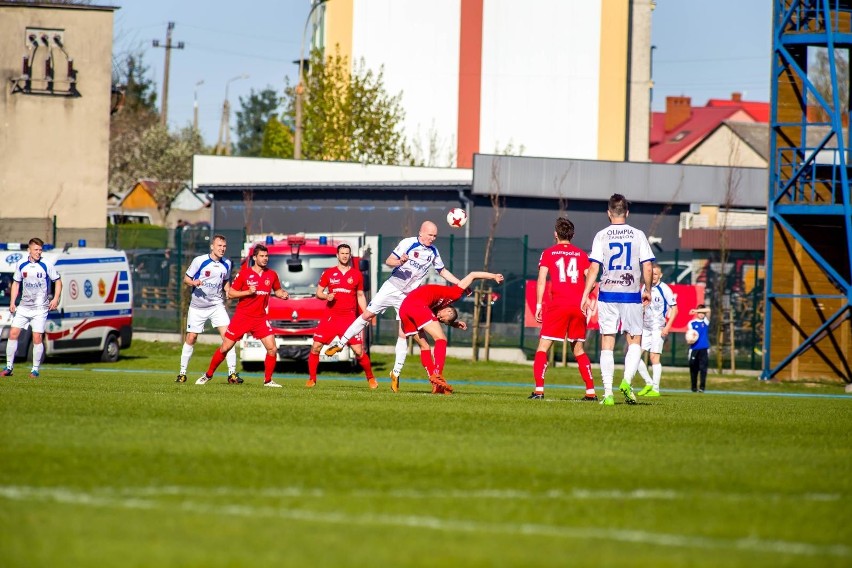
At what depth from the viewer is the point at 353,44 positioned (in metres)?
63.6

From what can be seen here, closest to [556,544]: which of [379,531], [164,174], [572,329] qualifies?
[379,531]

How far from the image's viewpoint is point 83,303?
27.9 m

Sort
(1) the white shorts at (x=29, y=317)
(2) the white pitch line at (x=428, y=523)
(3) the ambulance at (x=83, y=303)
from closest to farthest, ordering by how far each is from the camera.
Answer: (2) the white pitch line at (x=428, y=523) → (1) the white shorts at (x=29, y=317) → (3) the ambulance at (x=83, y=303)

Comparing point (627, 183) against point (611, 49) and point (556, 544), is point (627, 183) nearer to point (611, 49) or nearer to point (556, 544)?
point (611, 49)

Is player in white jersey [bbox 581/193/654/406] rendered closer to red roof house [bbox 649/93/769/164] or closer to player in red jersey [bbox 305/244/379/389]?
player in red jersey [bbox 305/244/379/389]

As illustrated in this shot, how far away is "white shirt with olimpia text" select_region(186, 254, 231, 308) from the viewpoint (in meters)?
18.5

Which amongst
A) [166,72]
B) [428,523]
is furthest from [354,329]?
[166,72]

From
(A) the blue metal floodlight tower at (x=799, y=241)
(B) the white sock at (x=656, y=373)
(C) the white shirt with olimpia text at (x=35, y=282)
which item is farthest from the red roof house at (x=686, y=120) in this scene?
(C) the white shirt with olimpia text at (x=35, y=282)

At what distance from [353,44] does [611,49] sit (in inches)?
508

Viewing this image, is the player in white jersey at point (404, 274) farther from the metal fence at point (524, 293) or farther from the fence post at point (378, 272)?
the fence post at point (378, 272)

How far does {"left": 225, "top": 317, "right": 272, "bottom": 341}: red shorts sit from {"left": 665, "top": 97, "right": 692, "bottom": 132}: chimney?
294ft

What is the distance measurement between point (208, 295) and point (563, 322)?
20.0 ft

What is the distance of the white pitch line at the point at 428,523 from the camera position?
5805mm

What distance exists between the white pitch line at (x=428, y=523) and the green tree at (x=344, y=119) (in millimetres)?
48314
